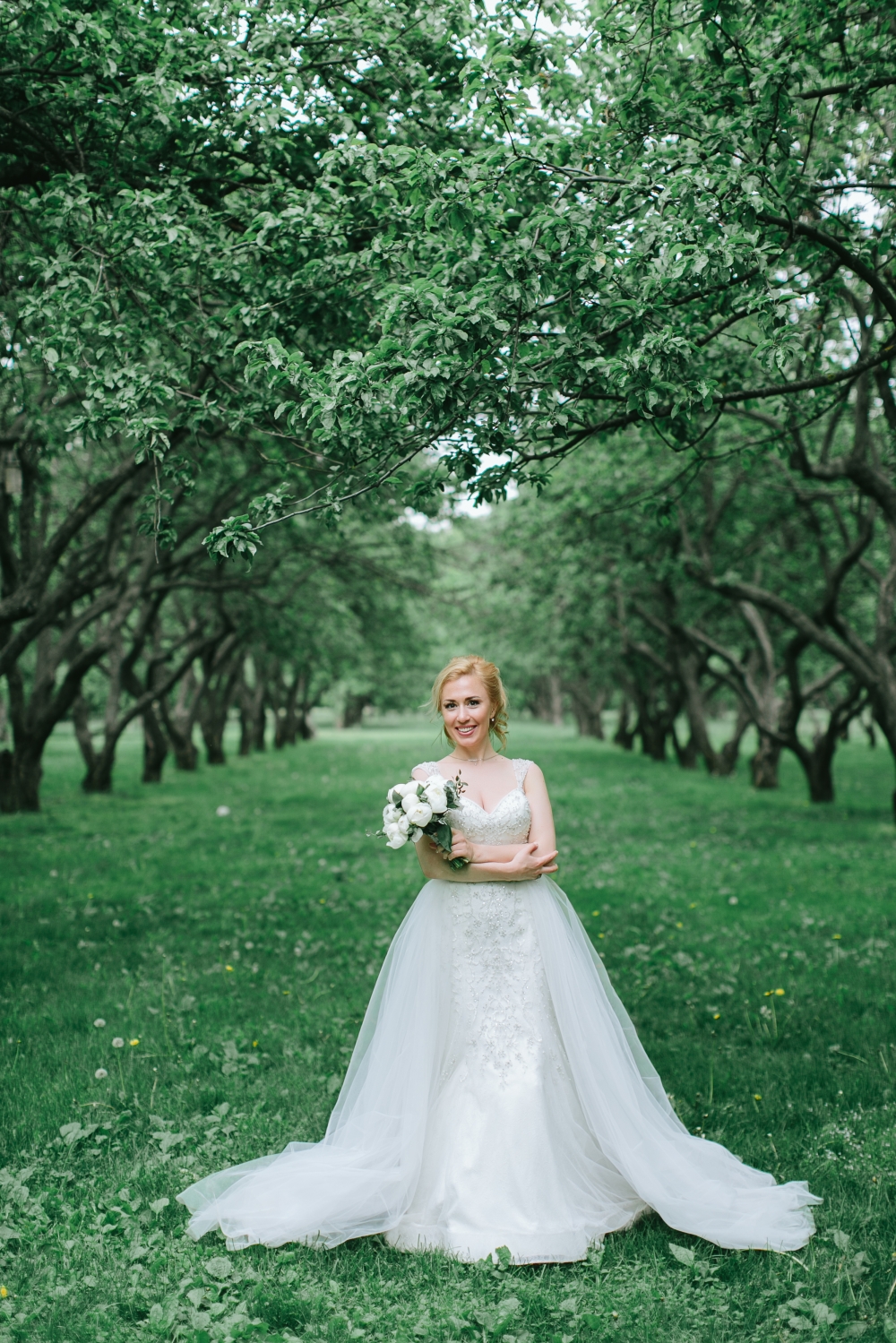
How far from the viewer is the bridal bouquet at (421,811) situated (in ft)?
15.7

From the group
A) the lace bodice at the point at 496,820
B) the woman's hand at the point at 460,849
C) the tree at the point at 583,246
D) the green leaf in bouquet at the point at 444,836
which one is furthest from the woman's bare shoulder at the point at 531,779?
the tree at the point at 583,246

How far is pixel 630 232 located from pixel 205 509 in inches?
578

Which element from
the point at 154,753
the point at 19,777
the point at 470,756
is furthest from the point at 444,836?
the point at 154,753

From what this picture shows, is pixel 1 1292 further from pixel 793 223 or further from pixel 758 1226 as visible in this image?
pixel 793 223

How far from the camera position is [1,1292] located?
4312 mm

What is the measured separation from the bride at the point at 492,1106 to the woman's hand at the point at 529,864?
0.04ft

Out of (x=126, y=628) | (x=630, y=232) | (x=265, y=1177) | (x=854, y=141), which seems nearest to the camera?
(x=265, y=1177)

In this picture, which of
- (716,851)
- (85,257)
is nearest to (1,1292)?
(85,257)

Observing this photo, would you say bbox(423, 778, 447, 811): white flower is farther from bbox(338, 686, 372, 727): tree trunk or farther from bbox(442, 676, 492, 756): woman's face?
bbox(338, 686, 372, 727): tree trunk

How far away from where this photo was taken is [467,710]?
5328 millimetres

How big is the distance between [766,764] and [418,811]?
21449 mm

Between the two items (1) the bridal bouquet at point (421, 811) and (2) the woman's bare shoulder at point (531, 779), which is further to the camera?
(2) the woman's bare shoulder at point (531, 779)

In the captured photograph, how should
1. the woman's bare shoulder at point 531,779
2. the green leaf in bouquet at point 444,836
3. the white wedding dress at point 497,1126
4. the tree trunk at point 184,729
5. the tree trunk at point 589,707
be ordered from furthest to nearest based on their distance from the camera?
the tree trunk at point 589,707 < the tree trunk at point 184,729 < the woman's bare shoulder at point 531,779 < the green leaf in bouquet at point 444,836 < the white wedding dress at point 497,1126

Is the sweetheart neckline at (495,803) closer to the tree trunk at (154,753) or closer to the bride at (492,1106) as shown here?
the bride at (492,1106)
